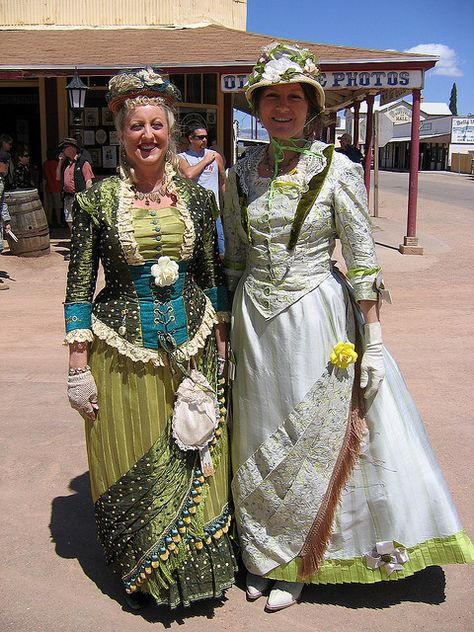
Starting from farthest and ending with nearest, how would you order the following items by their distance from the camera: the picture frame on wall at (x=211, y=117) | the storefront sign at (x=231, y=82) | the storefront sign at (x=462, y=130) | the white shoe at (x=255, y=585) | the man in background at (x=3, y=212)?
the storefront sign at (x=462, y=130) < the picture frame on wall at (x=211, y=117) < the storefront sign at (x=231, y=82) < the man in background at (x=3, y=212) < the white shoe at (x=255, y=585)

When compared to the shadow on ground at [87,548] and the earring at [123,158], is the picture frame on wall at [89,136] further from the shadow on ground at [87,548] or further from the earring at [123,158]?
the earring at [123,158]

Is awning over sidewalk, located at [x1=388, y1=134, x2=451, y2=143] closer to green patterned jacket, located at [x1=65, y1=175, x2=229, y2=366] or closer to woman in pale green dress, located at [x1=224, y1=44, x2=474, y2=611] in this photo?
woman in pale green dress, located at [x1=224, y1=44, x2=474, y2=611]

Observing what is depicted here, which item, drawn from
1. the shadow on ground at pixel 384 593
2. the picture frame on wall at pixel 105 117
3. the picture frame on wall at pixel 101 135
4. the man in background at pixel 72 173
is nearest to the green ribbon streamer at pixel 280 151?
the shadow on ground at pixel 384 593

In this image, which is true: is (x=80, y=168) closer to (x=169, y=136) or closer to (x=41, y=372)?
(x=41, y=372)

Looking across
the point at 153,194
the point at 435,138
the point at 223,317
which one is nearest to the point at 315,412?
the point at 223,317

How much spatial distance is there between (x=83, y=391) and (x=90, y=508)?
3.93 ft

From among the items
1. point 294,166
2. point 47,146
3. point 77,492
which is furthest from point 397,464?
point 47,146

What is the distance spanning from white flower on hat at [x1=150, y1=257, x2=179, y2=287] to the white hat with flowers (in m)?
0.69

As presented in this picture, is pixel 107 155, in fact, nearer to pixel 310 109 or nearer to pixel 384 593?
pixel 310 109

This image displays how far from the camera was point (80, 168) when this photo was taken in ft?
32.2

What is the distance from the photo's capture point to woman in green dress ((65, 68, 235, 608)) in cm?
247

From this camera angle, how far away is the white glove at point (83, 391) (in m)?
2.53

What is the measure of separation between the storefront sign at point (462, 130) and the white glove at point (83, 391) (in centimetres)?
5287

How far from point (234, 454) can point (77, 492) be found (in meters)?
1.27
